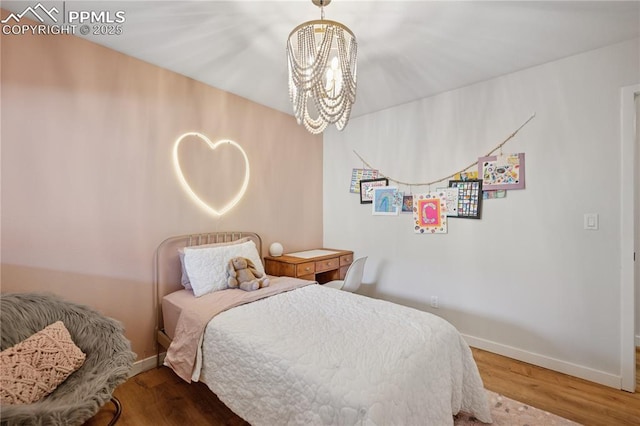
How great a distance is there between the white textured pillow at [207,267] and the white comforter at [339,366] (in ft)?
1.57

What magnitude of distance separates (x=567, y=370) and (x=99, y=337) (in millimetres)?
3348

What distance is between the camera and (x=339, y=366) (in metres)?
1.29

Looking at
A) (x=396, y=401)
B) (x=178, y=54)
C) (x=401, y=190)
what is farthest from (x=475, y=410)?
(x=178, y=54)

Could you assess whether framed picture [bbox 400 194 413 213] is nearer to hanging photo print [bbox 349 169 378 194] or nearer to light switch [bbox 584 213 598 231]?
hanging photo print [bbox 349 169 378 194]

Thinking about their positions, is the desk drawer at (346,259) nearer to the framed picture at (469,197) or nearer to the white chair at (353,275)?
the white chair at (353,275)

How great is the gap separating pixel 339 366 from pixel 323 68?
151cm

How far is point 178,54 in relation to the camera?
2.23m

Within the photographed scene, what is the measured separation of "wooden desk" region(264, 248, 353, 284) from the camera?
9.71 ft

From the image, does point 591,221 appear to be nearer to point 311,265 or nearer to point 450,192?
point 450,192

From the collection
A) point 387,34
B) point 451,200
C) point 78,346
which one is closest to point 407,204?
point 451,200

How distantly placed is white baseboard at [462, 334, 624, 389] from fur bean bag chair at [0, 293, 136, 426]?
284 cm

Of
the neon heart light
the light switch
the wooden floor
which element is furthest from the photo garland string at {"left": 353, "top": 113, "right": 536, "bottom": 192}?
the wooden floor
